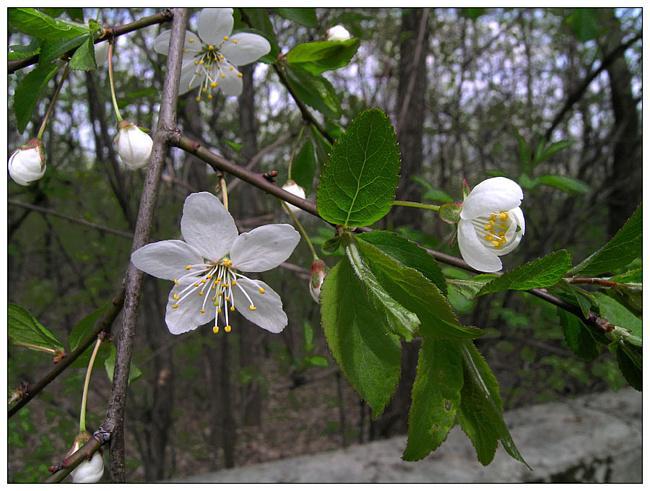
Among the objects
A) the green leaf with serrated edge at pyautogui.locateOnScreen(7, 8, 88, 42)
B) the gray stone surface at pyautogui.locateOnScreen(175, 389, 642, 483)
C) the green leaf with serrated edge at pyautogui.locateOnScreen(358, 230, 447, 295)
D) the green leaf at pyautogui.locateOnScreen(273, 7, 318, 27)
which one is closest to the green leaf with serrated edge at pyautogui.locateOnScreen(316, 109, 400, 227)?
the green leaf with serrated edge at pyautogui.locateOnScreen(358, 230, 447, 295)

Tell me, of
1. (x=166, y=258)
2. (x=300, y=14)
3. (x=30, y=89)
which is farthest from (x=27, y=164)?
(x=300, y=14)

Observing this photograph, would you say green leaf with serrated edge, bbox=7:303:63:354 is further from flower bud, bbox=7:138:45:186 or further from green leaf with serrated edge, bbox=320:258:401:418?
green leaf with serrated edge, bbox=320:258:401:418

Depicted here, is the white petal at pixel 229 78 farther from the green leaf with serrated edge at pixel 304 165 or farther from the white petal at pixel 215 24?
the green leaf with serrated edge at pixel 304 165

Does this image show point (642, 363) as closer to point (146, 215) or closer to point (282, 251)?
point (282, 251)

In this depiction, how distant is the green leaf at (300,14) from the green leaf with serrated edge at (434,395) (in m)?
0.81

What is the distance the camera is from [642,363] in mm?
711

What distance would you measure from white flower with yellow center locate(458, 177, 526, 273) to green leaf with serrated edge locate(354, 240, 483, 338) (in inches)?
6.6

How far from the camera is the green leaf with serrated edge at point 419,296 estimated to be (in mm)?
519

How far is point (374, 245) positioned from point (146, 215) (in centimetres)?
29

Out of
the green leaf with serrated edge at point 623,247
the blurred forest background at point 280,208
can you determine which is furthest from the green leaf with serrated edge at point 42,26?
the blurred forest background at point 280,208

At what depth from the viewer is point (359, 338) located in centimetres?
61

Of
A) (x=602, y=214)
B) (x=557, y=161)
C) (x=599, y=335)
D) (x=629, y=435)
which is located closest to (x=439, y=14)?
(x=557, y=161)

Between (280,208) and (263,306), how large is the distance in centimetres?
167

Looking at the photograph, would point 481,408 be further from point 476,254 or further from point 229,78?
point 229,78
